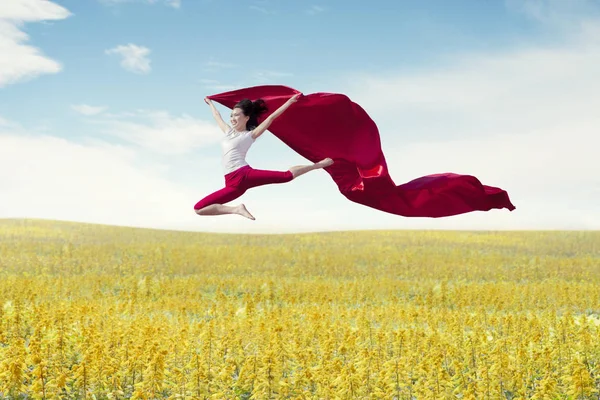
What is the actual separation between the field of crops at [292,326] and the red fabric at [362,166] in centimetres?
217

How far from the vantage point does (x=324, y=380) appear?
749cm

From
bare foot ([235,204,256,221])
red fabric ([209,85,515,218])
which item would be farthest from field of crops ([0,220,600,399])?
bare foot ([235,204,256,221])

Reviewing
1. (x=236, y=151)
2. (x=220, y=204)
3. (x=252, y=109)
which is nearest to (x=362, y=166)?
(x=252, y=109)

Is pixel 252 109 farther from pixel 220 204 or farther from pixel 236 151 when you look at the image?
pixel 220 204

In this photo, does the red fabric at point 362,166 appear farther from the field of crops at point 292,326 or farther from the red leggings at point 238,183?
the field of crops at point 292,326

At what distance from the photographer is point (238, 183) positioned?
4.67 metres

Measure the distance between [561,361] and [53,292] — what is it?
13.3m

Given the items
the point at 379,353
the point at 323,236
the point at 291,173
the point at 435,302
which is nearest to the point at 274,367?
the point at 379,353

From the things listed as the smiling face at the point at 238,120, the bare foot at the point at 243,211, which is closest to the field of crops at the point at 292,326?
the bare foot at the point at 243,211

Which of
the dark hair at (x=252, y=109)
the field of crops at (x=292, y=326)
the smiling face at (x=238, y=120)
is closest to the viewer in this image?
the smiling face at (x=238, y=120)

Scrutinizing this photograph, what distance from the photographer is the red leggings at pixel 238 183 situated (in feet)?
15.3

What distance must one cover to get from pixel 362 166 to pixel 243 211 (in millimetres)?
2284

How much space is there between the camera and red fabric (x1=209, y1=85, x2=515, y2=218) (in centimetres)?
654

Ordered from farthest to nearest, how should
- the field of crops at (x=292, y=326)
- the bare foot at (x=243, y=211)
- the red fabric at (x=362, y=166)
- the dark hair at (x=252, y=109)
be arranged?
the field of crops at (x=292, y=326) < the red fabric at (x=362, y=166) < the dark hair at (x=252, y=109) < the bare foot at (x=243, y=211)
